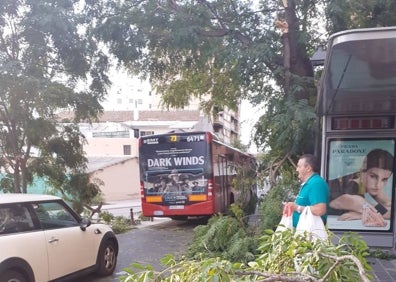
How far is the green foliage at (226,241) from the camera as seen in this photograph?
700 centimetres

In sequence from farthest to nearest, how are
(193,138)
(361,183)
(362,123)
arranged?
Answer: (193,138) < (361,183) < (362,123)

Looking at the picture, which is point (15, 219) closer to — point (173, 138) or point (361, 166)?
point (361, 166)

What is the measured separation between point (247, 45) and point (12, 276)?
22.3ft

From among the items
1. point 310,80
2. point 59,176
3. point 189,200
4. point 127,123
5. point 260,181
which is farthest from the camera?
point 127,123

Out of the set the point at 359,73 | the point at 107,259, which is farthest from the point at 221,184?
the point at 359,73

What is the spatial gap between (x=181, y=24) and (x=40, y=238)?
6.02 meters

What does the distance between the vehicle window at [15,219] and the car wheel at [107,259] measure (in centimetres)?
172

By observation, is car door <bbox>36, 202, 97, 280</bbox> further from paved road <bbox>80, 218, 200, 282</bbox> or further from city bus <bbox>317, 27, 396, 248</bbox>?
city bus <bbox>317, 27, 396, 248</bbox>

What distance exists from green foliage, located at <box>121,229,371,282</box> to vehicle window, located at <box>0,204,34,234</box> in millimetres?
3739

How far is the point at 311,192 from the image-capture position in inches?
175

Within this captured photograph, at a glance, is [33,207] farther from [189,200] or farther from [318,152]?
[189,200]

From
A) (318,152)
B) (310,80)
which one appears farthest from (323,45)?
(318,152)


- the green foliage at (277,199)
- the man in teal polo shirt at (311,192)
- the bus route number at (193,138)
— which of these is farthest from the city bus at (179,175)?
the man in teal polo shirt at (311,192)

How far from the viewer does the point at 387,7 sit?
912 centimetres
